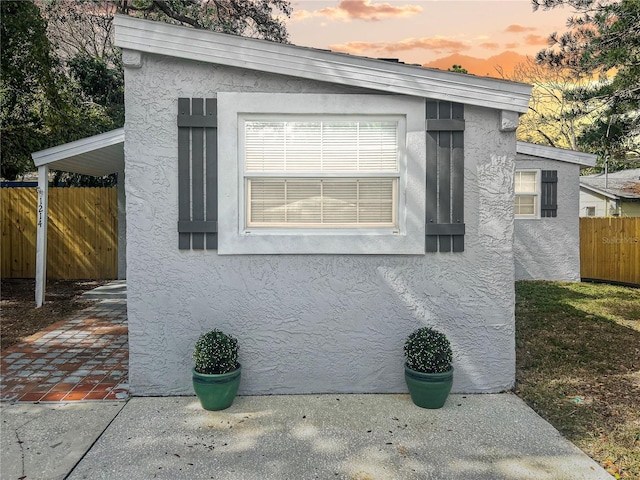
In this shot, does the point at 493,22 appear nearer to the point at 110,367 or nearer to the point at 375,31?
the point at 375,31

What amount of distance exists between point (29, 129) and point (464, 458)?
10.3 m

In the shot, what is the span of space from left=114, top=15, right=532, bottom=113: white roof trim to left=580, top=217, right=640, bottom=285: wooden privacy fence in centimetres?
907

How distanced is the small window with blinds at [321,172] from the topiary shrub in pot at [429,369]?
117cm

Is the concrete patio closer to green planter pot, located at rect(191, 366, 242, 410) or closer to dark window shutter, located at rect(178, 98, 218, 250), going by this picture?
green planter pot, located at rect(191, 366, 242, 410)

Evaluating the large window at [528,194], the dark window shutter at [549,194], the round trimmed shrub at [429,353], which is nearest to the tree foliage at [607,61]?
the dark window shutter at [549,194]

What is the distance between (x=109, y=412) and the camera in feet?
12.9

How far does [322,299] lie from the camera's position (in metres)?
4.30

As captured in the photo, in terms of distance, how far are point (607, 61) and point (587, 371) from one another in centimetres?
766

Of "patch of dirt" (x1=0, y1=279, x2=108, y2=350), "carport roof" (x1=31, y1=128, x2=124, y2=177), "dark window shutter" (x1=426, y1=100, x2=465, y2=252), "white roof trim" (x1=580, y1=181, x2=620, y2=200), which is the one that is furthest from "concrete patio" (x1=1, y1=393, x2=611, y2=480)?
"white roof trim" (x1=580, y1=181, x2=620, y2=200)

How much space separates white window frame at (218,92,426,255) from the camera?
13.7ft

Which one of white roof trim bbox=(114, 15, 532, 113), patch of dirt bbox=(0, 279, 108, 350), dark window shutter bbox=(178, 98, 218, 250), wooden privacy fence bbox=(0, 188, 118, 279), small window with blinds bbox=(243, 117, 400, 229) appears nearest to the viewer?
white roof trim bbox=(114, 15, 532, 113)

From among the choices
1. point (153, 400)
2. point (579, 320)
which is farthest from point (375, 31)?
point (153, 400)

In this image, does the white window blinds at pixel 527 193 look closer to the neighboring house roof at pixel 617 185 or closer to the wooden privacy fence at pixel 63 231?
the wooden privacy fence at pixel 63 231

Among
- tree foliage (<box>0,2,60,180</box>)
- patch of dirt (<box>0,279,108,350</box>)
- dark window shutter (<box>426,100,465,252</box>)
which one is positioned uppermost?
tree foliage (<box>0,2,60,180</box>)
